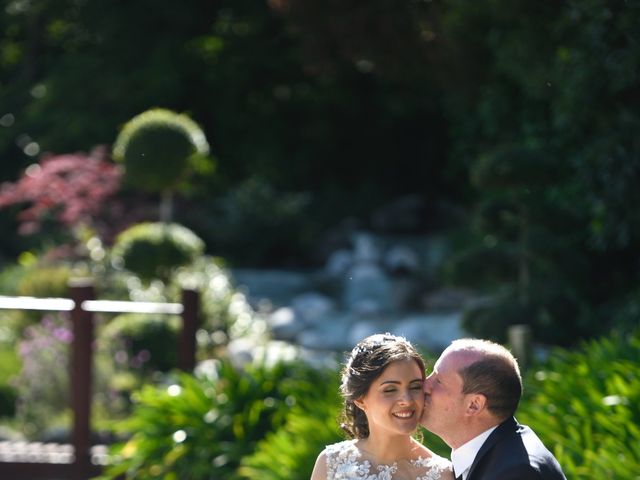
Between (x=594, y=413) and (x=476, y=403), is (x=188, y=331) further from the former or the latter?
(x=476, y=403)

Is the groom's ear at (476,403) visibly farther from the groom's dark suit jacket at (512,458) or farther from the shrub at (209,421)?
the shrub at (209,421)

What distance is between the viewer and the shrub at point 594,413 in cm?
480

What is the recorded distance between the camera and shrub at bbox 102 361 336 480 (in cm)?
654

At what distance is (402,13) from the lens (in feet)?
47.0

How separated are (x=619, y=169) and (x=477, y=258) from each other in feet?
5.56

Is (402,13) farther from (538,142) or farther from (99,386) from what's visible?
(99,386)

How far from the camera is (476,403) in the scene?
2.94m

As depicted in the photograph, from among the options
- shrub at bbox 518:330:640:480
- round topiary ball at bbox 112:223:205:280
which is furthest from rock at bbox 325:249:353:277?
shrub at bbox 518:330:640:480

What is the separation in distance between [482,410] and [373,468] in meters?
0.43

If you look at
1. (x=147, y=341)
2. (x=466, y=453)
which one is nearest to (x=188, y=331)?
(x=147, y=341)

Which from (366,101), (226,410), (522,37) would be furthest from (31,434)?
(366,101)

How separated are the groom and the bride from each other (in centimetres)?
9

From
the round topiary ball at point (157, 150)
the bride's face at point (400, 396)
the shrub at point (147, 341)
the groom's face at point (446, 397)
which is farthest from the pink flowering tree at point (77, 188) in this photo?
the groom's face at point (446, 397)

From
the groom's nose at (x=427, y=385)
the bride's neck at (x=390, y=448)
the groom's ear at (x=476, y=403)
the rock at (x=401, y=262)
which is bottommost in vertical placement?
the bride's neck at (x=390, y=448)
